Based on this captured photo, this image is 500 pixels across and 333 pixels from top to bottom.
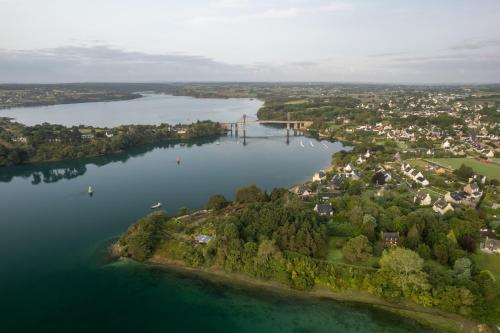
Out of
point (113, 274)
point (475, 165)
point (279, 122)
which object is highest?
point (279, 122)

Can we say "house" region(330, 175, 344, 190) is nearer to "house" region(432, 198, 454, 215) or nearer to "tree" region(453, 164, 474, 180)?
"house" region(432, 198, 454, 215)

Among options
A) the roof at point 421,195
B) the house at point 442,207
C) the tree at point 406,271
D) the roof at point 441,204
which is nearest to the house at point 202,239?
the tree at point 406,271

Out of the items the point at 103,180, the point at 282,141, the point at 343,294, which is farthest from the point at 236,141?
the point at 343,294

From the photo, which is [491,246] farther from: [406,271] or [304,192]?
[304,192]

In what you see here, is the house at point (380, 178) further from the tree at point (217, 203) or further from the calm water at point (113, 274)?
the tree at point (217, 203)

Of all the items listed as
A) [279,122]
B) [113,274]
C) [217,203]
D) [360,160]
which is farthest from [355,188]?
[279,122]

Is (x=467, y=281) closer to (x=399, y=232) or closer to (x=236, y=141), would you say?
(x=399, y=232)

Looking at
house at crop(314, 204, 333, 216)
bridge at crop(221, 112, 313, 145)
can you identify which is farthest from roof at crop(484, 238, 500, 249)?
bridge at crop(221, 112, 313, 145)
